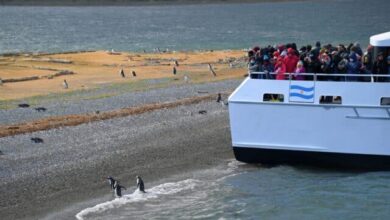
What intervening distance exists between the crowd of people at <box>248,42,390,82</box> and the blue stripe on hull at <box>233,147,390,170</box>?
76.5 inches

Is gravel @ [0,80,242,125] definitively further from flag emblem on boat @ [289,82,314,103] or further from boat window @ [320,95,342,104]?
boat window @ [320,95,342,104]

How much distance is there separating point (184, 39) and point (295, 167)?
72.1 metres

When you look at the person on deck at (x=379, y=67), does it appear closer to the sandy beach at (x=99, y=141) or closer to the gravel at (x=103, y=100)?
the sandy beach at (x=99, y=141)

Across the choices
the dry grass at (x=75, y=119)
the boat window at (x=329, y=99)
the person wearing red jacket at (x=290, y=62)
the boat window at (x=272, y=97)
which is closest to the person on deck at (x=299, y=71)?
the person wearing red jacket at (x=290, y=62)

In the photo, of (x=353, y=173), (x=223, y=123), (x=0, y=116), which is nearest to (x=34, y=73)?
(x=0, y=116)

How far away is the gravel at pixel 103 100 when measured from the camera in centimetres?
3050

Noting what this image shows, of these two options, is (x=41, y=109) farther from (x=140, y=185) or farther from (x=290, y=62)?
(x=290, y=62)

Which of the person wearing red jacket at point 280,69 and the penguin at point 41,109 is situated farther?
the penguin at point 41,109

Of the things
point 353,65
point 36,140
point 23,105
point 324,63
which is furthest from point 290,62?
point 23,105

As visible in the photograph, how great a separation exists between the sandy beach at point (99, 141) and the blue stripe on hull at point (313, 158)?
5.73ft

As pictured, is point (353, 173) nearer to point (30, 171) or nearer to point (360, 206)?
point (360, 206)

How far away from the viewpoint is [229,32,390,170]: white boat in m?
20.2

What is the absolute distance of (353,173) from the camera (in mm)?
21047

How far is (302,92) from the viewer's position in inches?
813
